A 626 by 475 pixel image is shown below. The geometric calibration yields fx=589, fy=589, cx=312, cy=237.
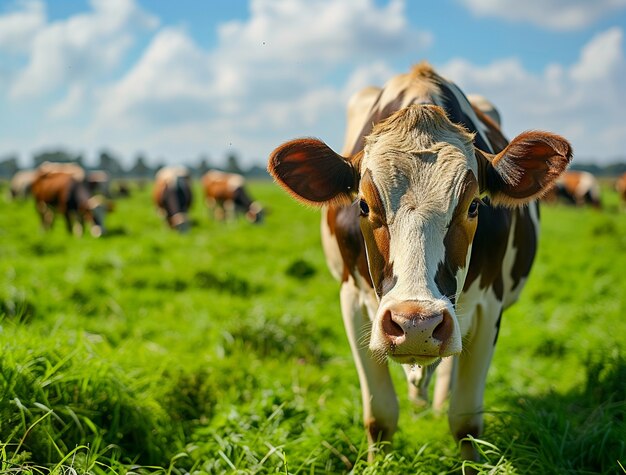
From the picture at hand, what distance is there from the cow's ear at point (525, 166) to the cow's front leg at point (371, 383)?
1048 millimetres

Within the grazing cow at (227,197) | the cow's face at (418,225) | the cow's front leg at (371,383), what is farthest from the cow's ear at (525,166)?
the grazing cow at (227,197)

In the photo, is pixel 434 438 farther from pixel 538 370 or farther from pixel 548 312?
pixel 548 312

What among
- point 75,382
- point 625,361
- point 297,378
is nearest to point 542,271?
point 625,361

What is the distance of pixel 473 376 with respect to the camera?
3367 mm

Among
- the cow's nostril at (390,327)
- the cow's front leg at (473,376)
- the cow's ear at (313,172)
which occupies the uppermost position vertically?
the cow's ear at (313,172)

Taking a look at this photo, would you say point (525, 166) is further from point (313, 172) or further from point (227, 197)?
point (227, 197)

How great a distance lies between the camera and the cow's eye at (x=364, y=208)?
8.78 ft

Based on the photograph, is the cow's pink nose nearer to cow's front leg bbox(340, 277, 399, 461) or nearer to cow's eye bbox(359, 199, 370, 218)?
cow's eye bbox(359, 199, 370, 218)

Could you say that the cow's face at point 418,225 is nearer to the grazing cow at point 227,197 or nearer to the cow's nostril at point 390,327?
the cow's nostril at point 390,327

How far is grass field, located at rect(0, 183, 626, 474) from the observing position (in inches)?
116

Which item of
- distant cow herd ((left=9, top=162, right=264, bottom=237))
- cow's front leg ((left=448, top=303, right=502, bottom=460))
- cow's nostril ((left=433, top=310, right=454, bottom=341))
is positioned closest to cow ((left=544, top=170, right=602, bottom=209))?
distant cow herd ((left=9, top=162, right=264, bottom=237))

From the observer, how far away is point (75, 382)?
10.8 ft

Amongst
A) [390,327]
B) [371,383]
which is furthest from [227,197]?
[390,327]

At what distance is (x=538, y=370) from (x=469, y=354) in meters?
2.31
